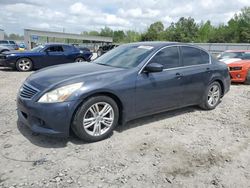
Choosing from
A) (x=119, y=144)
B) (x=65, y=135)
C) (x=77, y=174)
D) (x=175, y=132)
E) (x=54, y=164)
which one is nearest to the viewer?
(x=77, y=174)

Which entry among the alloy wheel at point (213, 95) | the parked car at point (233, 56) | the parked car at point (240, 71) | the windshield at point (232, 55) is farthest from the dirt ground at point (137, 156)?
the windshield at point (232, 55)

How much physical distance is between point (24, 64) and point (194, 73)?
921 cm

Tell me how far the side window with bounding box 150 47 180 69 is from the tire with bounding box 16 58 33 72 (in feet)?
29.2

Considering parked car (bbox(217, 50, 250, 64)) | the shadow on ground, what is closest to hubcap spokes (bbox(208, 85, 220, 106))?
the shadow on ground

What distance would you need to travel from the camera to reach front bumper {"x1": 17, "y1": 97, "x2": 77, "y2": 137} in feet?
11.4

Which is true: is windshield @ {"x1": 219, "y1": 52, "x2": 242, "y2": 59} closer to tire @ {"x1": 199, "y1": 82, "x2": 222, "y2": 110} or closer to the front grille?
tire @ {"x1": 199, "y1": 82, "x2": 222, "y2": 110}

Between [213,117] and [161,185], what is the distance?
2.95 m

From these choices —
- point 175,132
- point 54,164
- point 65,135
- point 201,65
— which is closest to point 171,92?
point 175,132

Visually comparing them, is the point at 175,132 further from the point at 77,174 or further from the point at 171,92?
the point at 77,174

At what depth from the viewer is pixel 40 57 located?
12008 millimetres

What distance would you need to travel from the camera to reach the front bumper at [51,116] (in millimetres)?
3482

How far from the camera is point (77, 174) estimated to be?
3049 mm

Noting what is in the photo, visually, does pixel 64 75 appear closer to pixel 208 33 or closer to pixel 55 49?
pixel 55 49

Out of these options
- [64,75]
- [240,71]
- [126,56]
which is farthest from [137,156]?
[240,71]
